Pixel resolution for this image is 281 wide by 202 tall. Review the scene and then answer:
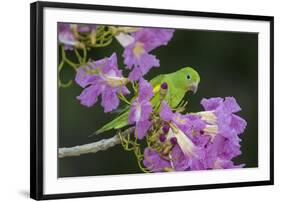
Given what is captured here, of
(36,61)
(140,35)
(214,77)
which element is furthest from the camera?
(214,77)

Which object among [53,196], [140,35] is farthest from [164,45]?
[53,196]

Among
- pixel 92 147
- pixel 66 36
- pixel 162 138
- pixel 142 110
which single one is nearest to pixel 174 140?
pixel 162 138

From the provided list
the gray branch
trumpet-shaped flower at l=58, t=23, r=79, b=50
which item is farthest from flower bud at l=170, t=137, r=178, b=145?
trumpet-shaped flower at l=58, t=23, r=79, b=50

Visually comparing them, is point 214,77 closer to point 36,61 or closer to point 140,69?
point 140,69

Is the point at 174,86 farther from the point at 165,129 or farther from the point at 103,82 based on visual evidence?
the point at 103,82

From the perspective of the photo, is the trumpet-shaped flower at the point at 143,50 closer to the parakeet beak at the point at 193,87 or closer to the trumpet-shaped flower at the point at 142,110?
the trumpet-shaped flower at the point at 142,110

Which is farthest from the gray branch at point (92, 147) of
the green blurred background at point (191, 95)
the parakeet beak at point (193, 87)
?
the parakeet beak at point (193, 87)

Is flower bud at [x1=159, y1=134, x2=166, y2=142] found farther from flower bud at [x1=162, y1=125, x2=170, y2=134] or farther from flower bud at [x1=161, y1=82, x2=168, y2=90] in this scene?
flower bud at [x1=161, y1=82, x2=168, y2=90]
